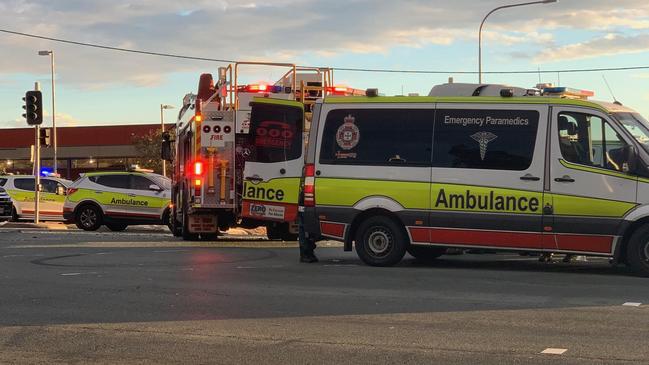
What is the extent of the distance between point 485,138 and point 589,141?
1353 mm

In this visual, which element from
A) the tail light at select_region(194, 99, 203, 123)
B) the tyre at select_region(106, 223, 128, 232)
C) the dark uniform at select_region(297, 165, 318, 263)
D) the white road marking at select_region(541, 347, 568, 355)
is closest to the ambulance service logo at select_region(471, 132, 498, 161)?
the dark uniform at select_region(297, 165, 318, 263)

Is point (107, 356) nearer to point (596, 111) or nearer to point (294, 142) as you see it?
point (596, 111)

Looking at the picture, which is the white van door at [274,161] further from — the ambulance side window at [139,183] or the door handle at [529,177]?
the ambulance side window at [139,183]

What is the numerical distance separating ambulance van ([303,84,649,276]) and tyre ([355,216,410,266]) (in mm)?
15

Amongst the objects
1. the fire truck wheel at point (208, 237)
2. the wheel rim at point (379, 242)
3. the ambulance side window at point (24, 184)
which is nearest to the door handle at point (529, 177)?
the wheel rim at point (379, 242)

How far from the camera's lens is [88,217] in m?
20.6

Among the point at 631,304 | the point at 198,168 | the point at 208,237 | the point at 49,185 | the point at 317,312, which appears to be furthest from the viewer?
the point at 49,185

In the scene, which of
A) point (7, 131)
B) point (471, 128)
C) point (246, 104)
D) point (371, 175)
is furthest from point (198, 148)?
point (7, 131)

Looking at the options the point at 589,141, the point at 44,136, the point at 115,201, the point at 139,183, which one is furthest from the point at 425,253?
the point at 44,136

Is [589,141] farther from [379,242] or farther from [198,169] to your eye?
[198,169]

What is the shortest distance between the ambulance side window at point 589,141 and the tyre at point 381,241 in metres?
2.55

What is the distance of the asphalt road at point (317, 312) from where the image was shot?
6.04 m

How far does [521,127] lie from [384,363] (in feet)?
18.5

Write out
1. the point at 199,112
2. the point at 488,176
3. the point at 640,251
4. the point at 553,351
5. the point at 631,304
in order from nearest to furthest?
the point at 553,351, the point at 631,304, the point at 640,251, the point at 488,176, the point at 199,112
